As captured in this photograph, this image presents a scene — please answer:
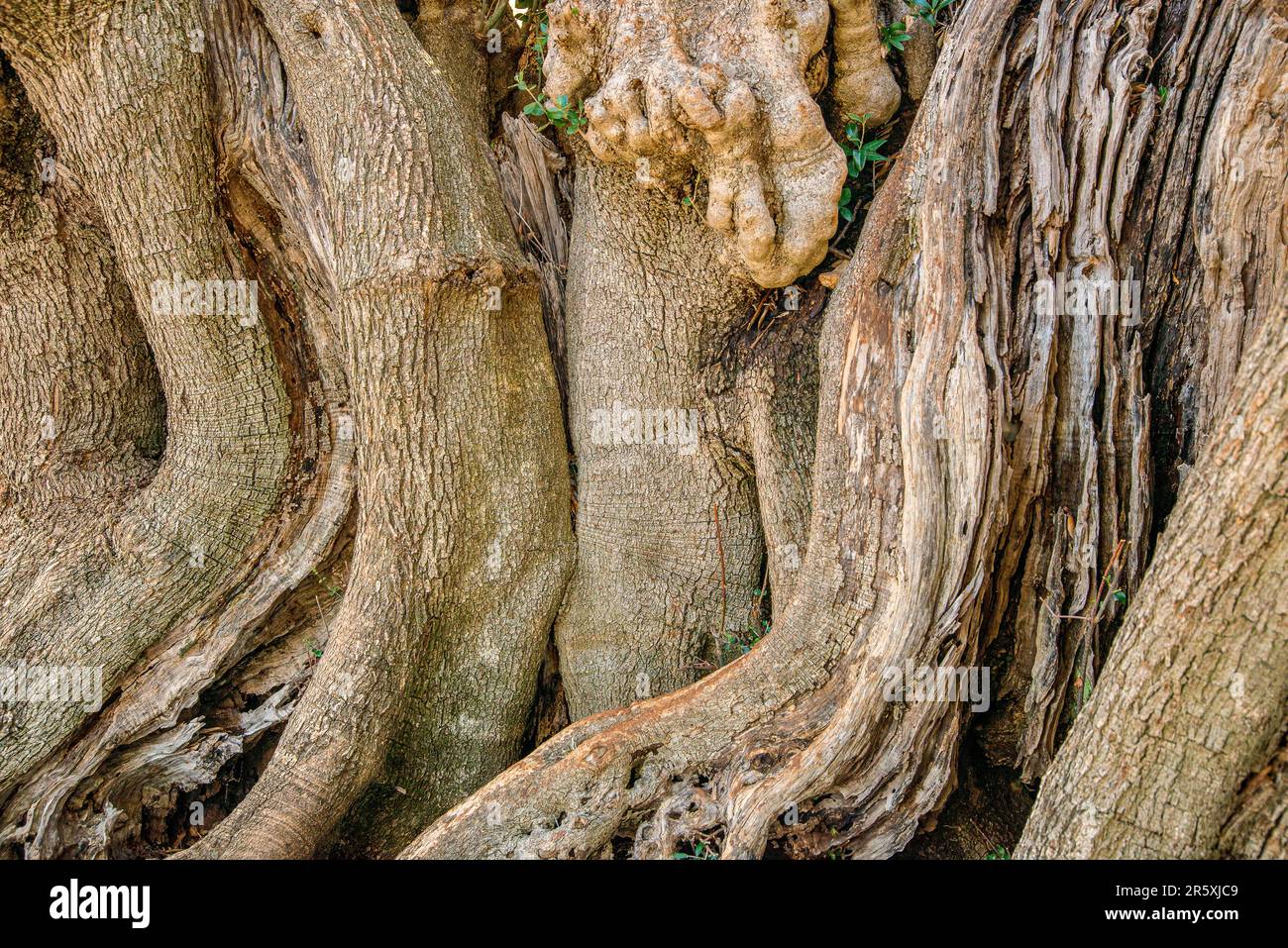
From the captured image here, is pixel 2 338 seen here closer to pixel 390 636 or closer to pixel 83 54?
pixel 83 54

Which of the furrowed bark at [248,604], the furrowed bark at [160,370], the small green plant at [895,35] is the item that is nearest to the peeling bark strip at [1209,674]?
the small green plant at [895,35]

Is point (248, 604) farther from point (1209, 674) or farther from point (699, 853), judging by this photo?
point (1209, 674)

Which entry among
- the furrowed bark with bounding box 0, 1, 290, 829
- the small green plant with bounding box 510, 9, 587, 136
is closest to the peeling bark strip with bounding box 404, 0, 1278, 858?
the small green plant with bounding box 510, 9, 587, 136

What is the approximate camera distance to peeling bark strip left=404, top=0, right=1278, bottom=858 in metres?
2.77

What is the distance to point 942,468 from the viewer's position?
280 centimetres

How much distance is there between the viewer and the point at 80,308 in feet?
13.4

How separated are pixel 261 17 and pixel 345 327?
136 cm

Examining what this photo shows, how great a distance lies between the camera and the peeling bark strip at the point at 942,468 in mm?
2766

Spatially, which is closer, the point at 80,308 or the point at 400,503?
the point at 400,503

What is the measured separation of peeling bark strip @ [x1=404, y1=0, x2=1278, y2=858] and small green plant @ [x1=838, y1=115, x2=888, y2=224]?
253 mm

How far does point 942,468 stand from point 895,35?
62.2 inches

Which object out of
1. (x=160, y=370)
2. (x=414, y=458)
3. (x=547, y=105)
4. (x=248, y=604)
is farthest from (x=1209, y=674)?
(x=160, y=370)

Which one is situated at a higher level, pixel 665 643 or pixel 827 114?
pixel 827 114
